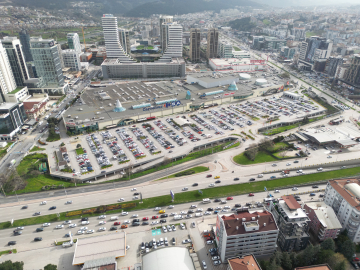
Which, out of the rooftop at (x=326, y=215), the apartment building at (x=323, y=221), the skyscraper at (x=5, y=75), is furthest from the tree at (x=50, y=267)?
the skyscraper at (x=5, y=75)

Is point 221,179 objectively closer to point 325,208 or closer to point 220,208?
point 220,208

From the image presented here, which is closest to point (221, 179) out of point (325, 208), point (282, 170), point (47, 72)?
point (282, 170)

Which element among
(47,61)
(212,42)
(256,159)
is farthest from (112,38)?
(256,159)

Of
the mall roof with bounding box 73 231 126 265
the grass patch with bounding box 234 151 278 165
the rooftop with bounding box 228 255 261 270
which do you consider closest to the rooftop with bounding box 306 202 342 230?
the rooftop with bounding box 228 255 261 270

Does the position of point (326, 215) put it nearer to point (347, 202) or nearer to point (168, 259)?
point (347, 202)

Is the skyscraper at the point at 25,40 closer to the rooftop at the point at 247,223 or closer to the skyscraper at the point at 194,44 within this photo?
the skyscraper at the point at 194,44

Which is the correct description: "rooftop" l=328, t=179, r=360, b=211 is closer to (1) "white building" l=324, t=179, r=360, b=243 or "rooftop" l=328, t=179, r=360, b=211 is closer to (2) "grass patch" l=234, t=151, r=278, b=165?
(1) "white building" l=324, t=179, r=360, b=243
